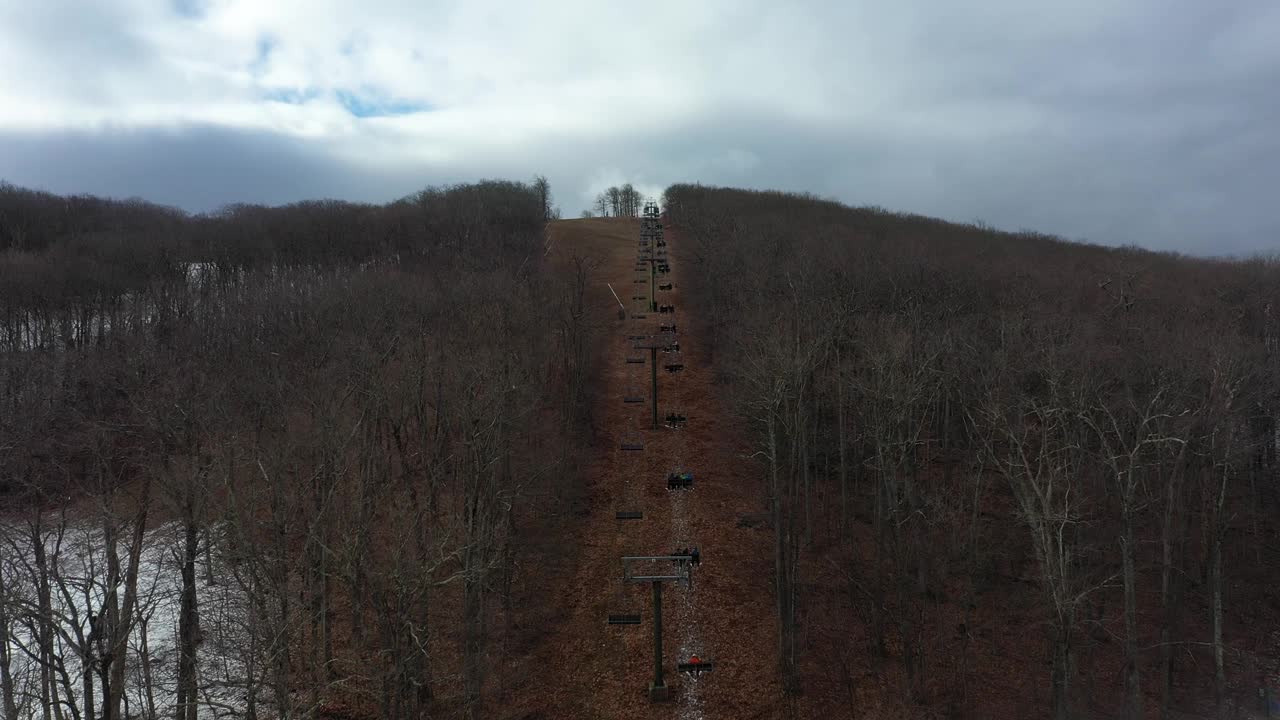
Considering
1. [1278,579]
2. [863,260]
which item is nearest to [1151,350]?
[1278,579]

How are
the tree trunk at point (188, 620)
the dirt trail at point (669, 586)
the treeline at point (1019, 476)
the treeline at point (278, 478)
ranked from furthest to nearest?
the dirt trail at point (669, 586), the treeline at point (1019, 476), the tree trunk at point (188, 620), the treeline at point (278, 478)

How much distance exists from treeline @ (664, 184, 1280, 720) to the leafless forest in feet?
0.72

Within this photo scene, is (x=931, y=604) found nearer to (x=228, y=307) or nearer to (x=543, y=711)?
(x=543, y=711)

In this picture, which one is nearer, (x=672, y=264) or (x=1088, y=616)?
(x=1088, y=616)

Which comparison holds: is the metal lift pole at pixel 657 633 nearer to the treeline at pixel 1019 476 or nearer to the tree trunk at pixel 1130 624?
the treeline at pixel 1019 476

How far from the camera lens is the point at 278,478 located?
20.9m

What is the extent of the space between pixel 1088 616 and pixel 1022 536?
195 inches

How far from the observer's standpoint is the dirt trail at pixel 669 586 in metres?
24.3

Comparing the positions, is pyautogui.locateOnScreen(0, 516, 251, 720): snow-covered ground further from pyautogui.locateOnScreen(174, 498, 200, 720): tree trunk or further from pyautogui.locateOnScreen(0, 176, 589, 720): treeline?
pyautogui.locateOnScreen(174, 498, 200, 720): tree trunk

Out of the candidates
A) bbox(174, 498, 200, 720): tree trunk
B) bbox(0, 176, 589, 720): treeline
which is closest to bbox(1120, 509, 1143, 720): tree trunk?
bbox(0, 176, 589, 720): treeline

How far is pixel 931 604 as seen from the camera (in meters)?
29.0

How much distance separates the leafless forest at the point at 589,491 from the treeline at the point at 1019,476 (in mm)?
219

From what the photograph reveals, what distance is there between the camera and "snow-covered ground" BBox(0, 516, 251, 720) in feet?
59.7

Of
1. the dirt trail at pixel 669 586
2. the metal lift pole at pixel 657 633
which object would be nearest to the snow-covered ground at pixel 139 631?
the dirt trail at pixel 669 586
